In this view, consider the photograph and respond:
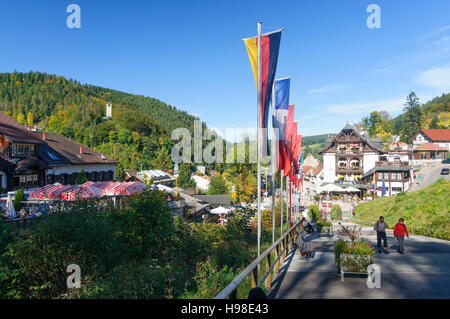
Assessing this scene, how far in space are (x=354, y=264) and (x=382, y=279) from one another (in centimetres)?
79

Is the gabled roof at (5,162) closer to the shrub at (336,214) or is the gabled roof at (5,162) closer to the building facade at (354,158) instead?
the shrub at (336,214)

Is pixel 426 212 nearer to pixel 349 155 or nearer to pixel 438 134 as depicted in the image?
pixel 349 155

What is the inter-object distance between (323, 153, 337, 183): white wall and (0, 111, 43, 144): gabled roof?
5665cm

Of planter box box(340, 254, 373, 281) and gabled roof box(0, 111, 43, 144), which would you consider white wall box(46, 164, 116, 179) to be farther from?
planter box box(340, 254, 373, 281)

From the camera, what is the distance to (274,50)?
9930 millimetres

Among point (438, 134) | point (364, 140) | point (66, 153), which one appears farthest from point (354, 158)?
point (66, 153)

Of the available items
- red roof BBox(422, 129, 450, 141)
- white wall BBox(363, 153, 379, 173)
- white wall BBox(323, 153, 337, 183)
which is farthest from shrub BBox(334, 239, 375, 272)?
red roof BBox(422, 129, 450, 141)

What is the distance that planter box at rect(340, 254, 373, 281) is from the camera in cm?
886

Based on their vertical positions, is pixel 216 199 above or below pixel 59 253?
below

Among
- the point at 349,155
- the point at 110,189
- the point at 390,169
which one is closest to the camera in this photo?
the point at 110,189

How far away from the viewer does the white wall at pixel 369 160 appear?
232ft

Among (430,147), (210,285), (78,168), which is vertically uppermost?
(430,147)

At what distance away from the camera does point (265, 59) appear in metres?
9.71

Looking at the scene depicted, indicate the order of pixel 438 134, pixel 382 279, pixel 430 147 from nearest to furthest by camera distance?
pixel 382 279 → pixel 430 147 → pixel 438 134
